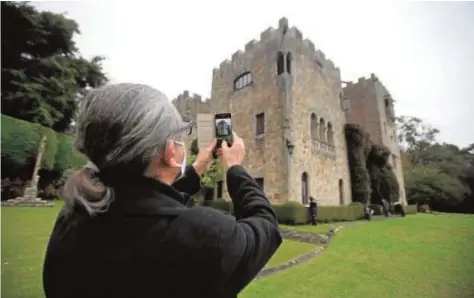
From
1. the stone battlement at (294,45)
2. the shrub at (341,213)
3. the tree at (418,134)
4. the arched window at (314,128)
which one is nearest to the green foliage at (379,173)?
the shrub at (341,213)

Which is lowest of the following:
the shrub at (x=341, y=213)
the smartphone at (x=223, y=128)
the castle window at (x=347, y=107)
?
the shrub at (x=341, y=213)

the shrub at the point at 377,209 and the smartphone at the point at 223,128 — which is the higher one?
the smartphone at the point at 223,128

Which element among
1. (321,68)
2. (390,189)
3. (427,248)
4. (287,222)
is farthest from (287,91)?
(427,248)

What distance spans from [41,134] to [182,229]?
7.75ft

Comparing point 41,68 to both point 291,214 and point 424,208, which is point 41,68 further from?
point 291,214

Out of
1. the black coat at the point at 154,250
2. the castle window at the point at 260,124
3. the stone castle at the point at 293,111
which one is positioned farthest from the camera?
the castle window at the point at 260,124

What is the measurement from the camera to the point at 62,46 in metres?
2.17

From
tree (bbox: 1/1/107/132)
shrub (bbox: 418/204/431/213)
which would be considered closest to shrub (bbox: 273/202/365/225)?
shrub (bbox: 418/204/431/213)

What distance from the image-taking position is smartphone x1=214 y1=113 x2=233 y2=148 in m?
0.58

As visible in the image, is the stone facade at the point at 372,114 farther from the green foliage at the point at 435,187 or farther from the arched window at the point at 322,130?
the green foliage at the point at 435,187

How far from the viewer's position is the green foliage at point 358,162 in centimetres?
605

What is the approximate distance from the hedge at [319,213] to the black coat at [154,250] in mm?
4292

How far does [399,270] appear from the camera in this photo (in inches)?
46.7

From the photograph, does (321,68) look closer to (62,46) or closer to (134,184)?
(62,46)
